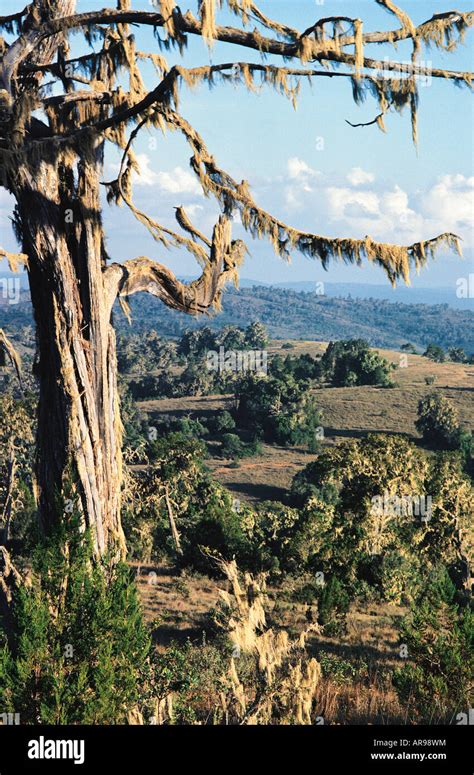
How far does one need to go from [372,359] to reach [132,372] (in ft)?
138

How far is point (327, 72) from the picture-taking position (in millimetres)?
6684

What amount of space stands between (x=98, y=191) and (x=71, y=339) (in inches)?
60.9

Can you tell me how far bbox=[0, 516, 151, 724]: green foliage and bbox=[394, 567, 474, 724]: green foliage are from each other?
280 cm

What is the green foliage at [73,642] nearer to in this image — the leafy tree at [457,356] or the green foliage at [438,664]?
the green foliage at [438,664]

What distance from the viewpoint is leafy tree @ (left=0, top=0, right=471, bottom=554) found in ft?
21.6

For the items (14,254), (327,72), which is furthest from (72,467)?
(327,72)

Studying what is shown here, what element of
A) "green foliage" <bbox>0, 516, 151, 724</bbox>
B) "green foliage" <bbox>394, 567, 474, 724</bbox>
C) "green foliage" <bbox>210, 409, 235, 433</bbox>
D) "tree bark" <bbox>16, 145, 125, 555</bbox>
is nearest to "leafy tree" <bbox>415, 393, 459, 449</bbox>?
"green foliage" <bbox>210, 409, 235, 433</bbox>

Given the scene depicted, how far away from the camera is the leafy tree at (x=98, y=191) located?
6586 millimetres

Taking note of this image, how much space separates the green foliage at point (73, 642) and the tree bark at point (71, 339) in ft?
1.39

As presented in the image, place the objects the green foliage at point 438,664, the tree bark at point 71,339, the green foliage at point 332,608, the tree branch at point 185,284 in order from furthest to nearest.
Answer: the green foliage at point 332,608
the green foliage at point 438,664
the tree branch at point 185,284
the tree bark at point 71,339

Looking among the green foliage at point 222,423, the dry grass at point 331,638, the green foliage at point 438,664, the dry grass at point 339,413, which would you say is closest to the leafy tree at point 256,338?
the dry grass at point 339,413

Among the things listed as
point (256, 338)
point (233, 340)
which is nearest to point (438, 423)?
point (233, 340)

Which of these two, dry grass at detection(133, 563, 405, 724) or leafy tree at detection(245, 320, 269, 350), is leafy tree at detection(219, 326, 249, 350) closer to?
leafy tree at detection(245, 320, 269, 350)
